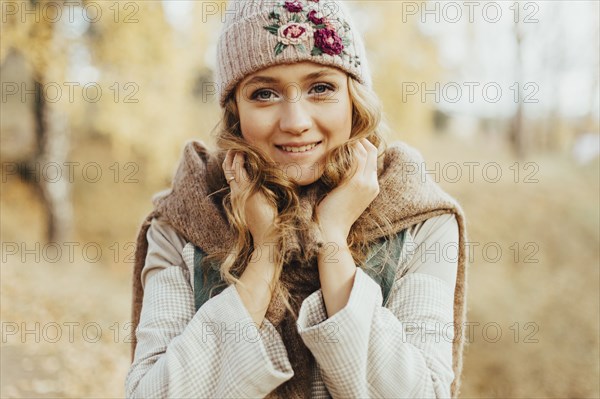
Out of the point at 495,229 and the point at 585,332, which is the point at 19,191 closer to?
the point at 495,229

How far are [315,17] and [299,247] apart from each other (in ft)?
2.65

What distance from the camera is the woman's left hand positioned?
71.4 inches

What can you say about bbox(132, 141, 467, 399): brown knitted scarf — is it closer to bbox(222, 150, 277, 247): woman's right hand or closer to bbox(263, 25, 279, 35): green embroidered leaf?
bbox(222, 150, 277, 247): woman's right hand

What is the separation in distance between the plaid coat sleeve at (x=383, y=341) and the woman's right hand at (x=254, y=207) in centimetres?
28

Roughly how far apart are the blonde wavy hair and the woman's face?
33 mm

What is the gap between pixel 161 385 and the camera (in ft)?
5.26

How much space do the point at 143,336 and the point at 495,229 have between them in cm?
838

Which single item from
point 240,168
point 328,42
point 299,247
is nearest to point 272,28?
point 328,42

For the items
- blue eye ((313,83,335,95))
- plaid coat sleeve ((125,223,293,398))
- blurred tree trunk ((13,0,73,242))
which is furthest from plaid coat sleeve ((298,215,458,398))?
blurred tree trunk ((13,0,73,242))

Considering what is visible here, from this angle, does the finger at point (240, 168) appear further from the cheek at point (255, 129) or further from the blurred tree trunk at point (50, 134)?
the blurred tree trunk at point (50, 134)

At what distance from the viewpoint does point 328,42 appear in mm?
1881

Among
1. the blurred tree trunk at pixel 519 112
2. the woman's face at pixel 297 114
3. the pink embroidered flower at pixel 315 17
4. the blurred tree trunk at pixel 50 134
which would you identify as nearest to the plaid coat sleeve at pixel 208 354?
the woman's face at pixel 297 114

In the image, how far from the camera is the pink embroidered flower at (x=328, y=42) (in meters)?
1.87

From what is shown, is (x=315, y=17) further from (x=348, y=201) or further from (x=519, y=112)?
(x=519, y=112)
